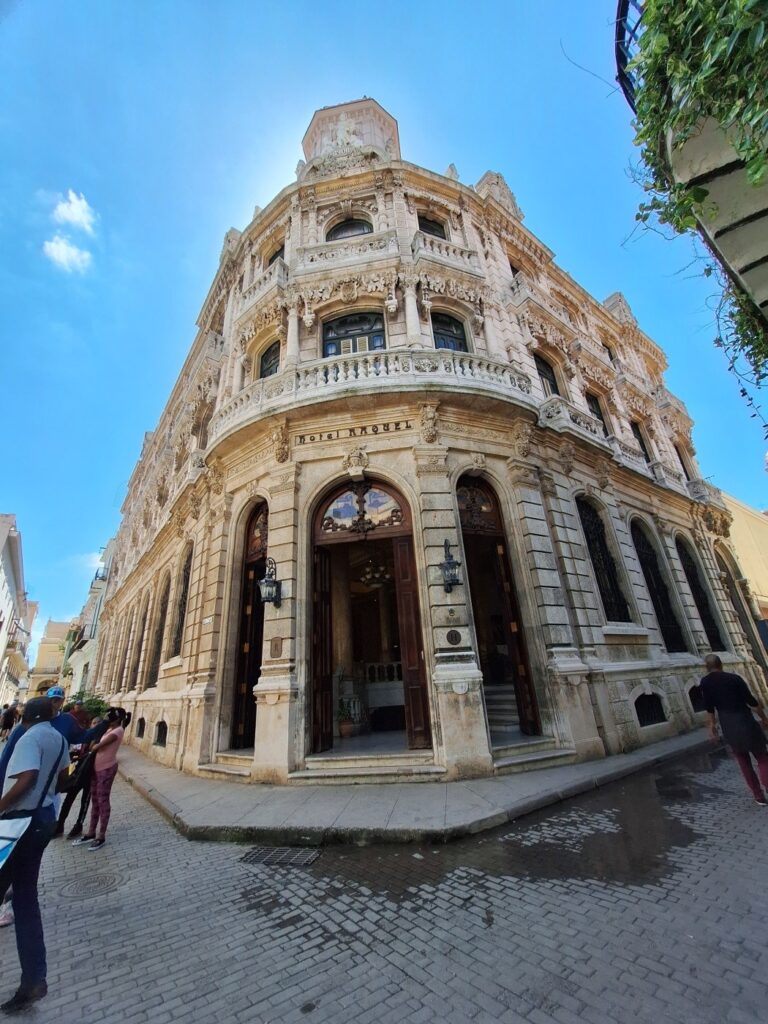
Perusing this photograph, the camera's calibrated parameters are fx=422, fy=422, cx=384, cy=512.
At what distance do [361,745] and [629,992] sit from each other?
23.8 ft

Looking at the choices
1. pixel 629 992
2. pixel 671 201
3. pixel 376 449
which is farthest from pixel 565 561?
pixel 629 992

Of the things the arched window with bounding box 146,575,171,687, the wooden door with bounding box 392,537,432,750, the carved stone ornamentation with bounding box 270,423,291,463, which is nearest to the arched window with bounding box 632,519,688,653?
the wooden door with bounding box 392,537,432,750

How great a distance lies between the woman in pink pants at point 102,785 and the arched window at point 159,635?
409 inches

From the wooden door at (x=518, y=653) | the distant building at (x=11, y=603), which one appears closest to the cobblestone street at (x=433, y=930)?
the wooden door at (x=518, y=653)

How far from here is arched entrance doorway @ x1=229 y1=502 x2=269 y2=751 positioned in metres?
9.77

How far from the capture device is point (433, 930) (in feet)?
10.7

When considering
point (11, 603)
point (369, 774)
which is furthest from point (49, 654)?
point (369, 774)

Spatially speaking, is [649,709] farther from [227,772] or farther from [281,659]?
[227,772]

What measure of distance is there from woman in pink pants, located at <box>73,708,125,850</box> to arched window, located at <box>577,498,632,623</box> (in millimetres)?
10788

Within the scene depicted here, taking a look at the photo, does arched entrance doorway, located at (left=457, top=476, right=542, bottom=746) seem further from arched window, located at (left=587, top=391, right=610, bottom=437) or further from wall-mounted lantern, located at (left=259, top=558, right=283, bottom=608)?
arched window, located at (left=587, top=391, right=610, bottom=437)

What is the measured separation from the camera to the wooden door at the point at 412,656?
26.1 ft

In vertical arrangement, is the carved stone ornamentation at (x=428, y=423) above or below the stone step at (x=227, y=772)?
above

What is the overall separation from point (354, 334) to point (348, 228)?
486cm

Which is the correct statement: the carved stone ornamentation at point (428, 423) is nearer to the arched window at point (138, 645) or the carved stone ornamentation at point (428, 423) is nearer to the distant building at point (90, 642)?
the arched window at point (138, 645)
